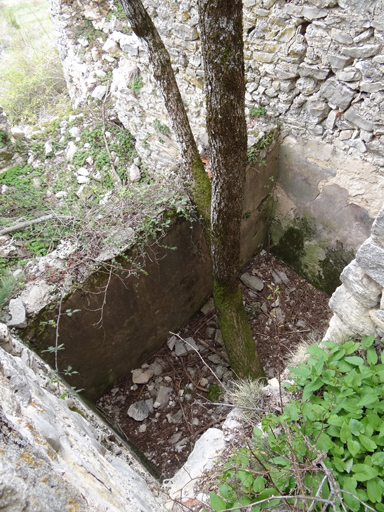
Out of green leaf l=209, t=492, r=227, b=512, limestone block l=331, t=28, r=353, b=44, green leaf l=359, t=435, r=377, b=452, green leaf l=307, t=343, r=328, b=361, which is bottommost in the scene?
green leaf l=359, t=435, r=377, b=452

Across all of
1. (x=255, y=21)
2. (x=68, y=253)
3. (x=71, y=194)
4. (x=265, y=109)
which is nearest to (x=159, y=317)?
(x=68, y=253)

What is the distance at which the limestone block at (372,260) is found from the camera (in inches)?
63.5

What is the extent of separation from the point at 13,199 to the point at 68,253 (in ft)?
5.58

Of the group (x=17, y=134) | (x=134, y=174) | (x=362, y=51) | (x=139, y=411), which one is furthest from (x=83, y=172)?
(x=362, y=51)

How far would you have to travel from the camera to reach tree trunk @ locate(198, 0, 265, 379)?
1.92 meters

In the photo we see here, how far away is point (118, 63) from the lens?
15.6 feet

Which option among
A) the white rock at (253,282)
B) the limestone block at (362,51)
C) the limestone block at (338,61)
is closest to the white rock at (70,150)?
the white rock at (253,282)

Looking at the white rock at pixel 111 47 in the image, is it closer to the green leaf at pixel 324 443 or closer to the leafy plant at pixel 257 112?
the leafy plant at pixel 257 112

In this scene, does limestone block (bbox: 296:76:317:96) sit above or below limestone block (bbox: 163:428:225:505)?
above

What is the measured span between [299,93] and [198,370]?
3181 mm

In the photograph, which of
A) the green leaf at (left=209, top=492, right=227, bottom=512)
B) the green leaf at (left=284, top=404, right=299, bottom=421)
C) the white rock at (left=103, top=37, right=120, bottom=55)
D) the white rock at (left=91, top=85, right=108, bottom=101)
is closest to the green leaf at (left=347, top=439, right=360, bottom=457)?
the green leaf at (left=284, top=404, right=299, bottom=421)

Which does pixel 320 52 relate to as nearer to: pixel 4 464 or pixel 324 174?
pixel 324 174

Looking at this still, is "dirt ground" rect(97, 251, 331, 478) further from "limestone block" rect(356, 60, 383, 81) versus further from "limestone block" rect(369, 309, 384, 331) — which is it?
"limestone block" rect(356, 60, 383, 81)

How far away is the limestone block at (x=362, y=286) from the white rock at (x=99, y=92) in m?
4.43
